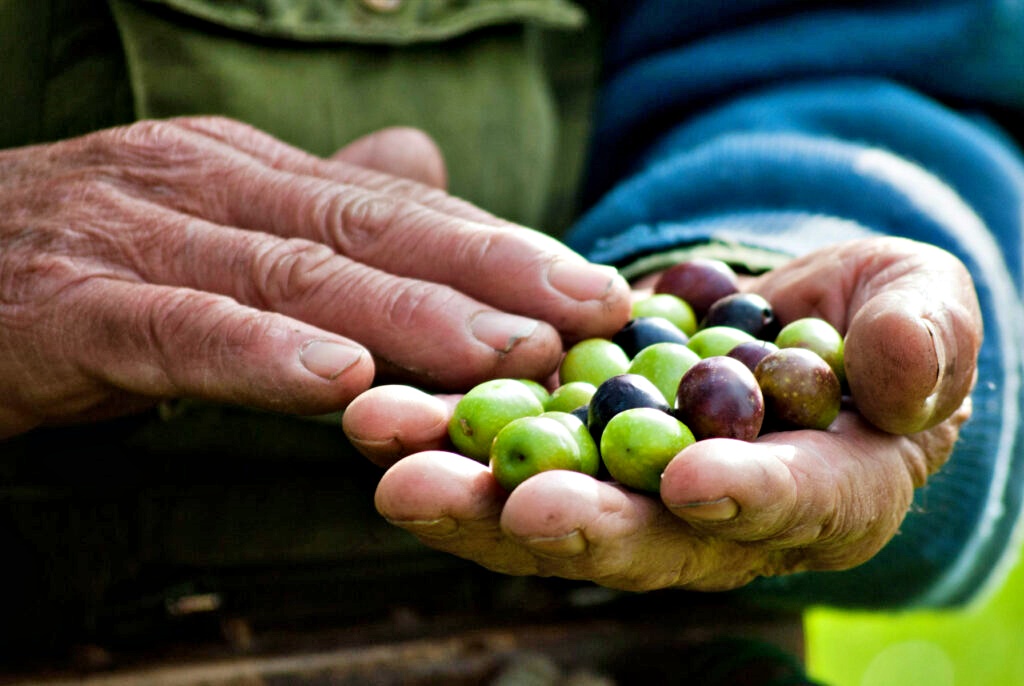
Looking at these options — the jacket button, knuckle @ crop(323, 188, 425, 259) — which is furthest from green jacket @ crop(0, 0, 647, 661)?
knuckle @ crop(323, 188, 425, 259)

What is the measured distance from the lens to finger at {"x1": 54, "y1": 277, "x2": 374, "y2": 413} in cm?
146

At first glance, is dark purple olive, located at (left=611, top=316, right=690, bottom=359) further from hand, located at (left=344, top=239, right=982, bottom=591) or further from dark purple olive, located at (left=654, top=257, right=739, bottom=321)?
hand, located at (left=344, top=239, right=982, bottom=591)

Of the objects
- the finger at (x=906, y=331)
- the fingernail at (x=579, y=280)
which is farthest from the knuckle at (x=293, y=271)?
the finger at (x=906, y=331)

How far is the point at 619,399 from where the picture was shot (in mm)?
1403

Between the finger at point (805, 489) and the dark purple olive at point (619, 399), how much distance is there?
0.17m

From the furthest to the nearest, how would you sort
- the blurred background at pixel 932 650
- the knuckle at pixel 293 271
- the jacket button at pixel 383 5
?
the blurred background at pixel 932 650 → the jacket button at pixel 383 5 → the knuckle at pixel 293 271

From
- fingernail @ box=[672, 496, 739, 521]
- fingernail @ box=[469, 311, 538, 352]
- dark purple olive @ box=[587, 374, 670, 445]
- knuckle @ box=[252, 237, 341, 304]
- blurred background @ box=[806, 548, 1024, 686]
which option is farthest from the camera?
blurred background @ box=[806, 548, 1024, 686]

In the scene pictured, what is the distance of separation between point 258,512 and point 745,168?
57.8 inches

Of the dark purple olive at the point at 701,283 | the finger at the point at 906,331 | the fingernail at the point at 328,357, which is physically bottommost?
the fingernail at the point at 328,357

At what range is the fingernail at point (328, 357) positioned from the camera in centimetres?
144

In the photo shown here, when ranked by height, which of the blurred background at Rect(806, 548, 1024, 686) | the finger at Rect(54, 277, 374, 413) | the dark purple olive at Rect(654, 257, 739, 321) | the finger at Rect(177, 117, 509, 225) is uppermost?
the finger at Rect(177, 117, 509, 225)

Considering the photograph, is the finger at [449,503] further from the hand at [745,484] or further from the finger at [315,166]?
the finger at [315,166]

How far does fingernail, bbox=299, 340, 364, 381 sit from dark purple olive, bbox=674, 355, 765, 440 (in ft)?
1.64

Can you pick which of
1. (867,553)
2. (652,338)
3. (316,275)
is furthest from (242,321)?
(867,553)
